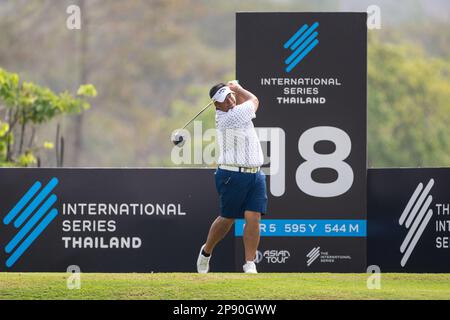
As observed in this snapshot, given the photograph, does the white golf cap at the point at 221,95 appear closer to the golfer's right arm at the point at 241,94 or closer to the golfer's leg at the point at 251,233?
the golfer's right arm at the point at 241,94

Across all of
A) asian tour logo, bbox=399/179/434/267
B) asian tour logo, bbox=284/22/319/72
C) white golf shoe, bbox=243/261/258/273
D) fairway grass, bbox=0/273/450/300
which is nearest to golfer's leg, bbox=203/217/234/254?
white golf shoe, bbox=243/261/258/273

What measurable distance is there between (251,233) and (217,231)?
0.33m

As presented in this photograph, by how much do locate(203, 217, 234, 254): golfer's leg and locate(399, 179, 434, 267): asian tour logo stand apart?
85.2 inches

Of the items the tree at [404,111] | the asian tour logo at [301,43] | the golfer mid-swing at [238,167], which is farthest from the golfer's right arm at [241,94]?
the tree at [404,111]

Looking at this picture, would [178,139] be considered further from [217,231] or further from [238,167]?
[217,231]

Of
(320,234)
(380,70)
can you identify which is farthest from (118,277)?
(380,70)

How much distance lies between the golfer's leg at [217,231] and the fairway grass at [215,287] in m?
0.49

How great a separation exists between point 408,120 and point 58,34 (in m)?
18.4

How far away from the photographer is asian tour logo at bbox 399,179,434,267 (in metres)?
13.7

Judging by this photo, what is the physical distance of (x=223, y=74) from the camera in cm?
6038

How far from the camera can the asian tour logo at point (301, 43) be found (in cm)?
1350
